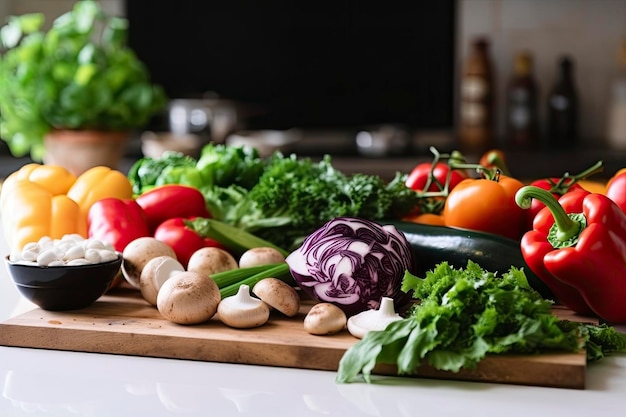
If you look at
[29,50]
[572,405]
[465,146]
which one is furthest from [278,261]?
[465,146]

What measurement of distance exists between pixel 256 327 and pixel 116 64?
210cm

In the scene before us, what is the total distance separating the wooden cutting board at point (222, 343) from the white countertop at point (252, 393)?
0.04 feet

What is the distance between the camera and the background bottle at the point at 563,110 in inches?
157

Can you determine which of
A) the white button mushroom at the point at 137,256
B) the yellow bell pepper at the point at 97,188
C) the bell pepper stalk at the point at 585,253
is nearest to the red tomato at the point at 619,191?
the bell pepper stalk at the point at 585,253

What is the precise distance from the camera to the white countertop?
95 centimetres

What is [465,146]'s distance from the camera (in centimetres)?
405

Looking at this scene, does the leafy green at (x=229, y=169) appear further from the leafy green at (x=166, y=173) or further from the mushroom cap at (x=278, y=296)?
the mushroom cap at (x=278, y=296)

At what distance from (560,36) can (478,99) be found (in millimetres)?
547

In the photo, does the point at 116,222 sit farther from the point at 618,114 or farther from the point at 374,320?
the point at 618,114

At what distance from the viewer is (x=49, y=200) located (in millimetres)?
1588

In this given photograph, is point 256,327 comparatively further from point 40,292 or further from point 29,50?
point 29,50

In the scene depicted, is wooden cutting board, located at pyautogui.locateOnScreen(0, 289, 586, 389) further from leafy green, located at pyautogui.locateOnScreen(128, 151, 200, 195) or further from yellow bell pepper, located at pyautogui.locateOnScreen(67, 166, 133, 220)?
leafy green, located at pyautogui.locateOnScreen(128, 151, 200, 195)

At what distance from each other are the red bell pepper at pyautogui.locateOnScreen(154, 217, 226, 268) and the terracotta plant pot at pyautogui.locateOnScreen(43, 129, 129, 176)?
1.41 meters

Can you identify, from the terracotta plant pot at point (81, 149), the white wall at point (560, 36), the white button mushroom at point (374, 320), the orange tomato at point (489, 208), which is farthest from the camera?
the white wall at point (560, 36)
